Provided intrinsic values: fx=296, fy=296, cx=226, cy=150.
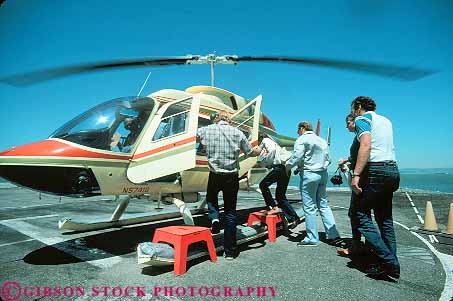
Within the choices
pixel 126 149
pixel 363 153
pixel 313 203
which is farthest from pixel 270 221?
pixel 126 149

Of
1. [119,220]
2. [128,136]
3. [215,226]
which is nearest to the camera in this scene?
[215,226]

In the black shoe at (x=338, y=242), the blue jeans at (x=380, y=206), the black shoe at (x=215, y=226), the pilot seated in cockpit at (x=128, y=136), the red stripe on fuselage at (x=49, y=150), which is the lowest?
the black shoe at (x=338, y=242)

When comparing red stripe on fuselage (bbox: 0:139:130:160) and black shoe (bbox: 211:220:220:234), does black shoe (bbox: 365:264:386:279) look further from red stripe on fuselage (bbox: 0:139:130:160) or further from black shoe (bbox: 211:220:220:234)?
red stripe on fuselage (bbox: 0:139:130:160)

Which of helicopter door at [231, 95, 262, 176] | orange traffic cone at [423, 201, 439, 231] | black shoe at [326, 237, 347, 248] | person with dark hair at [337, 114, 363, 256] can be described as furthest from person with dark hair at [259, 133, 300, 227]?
orange traffic cone at [423, 201, 439, 231]

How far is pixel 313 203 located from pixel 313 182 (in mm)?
365

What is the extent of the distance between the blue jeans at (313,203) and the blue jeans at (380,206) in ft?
4.29

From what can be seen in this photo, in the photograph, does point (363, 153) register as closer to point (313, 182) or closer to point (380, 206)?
point (380, 206)

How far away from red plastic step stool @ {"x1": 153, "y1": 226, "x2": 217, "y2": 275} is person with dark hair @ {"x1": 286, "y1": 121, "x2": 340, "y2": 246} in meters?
1.81

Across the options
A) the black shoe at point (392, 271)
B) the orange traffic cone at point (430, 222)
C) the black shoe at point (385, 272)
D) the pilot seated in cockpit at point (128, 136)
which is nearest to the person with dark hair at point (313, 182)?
the black shoe at point (385, 272)

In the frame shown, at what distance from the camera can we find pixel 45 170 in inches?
156

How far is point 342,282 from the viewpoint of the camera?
3.42 m

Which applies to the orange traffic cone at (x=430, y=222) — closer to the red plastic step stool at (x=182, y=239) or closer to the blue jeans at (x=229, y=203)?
the blue jeans at (x=229, y=203)

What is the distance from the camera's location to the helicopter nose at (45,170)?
382 centimetres

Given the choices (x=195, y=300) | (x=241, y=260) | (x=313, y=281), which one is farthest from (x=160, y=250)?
(x=313, y=281)
